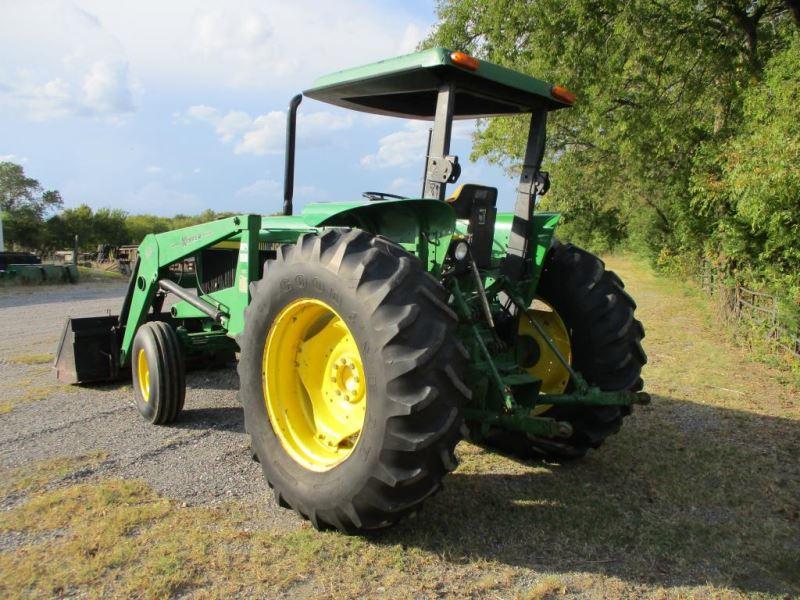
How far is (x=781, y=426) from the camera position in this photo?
215 inches

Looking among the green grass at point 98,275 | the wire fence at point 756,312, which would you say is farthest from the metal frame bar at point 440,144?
the green grass at point 98,275

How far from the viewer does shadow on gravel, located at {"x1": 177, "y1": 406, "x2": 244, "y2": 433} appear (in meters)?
4.96

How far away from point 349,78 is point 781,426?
455 centimetres

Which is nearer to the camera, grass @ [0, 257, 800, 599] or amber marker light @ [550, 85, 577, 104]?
grass @ [0, 257, 800, 599]

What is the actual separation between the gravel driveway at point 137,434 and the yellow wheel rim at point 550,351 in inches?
75.0

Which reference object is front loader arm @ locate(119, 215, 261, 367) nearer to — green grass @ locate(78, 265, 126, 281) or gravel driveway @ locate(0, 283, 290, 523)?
gravel driveway @ locate(0, 283, 290, 523)

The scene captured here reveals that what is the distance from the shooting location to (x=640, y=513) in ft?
11.9

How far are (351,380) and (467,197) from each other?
123 cm

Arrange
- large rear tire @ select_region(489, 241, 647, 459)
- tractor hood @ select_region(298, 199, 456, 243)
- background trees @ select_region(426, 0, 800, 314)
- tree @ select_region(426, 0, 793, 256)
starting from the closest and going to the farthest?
tractor hood @ select_region(298, 199, 456, 243), large rear tire @ select_region(489, 241, 647, 459), background trees @ select_region(426, 0, 800, 314), tree @ select_region(426, 0, 793, 256)

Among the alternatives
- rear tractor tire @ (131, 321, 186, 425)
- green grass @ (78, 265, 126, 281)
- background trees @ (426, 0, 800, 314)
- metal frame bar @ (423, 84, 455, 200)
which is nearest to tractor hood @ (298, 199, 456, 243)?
metal frame bar @ (423, 84, 455, 200)

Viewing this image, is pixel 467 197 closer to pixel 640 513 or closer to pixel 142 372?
pixel 640 513

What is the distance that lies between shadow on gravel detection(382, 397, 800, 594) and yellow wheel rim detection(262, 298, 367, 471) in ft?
1.89

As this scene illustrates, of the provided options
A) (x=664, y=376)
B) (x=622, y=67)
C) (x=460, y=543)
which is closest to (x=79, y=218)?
(x=622, y=67)

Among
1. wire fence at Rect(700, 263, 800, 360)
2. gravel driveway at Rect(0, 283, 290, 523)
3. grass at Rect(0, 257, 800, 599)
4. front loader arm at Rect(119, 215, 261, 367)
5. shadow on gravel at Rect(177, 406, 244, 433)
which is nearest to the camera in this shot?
grass at Rect(0, 257, 800, 599)
